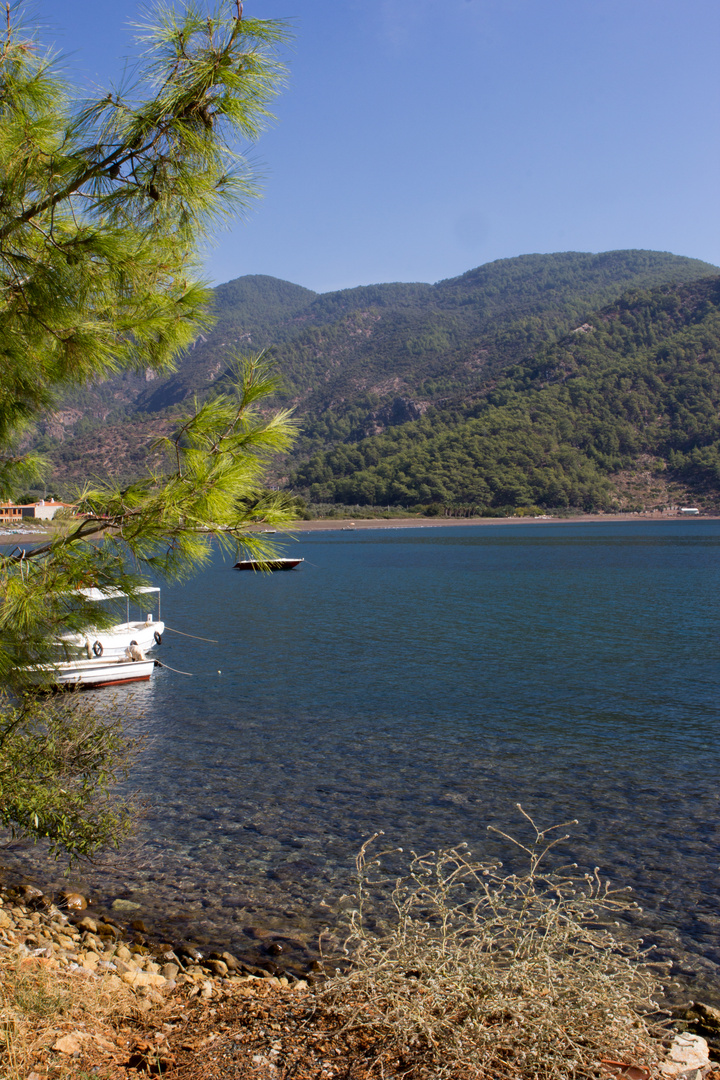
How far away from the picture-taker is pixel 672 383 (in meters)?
139

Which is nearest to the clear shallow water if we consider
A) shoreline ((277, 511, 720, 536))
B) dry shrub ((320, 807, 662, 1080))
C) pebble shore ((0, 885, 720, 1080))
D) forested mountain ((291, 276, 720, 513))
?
pebble shore ((0, 885, 720, 1080))

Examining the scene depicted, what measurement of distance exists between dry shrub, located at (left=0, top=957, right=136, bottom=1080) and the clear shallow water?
6.13ft

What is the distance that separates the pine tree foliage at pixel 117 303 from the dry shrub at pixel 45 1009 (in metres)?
1.56

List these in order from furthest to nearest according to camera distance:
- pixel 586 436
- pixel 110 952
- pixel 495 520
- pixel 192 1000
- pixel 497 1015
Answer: pixel 586 436, pixel 495 520, pixel 110 952, pixel 192 1000, pixel 497 1015

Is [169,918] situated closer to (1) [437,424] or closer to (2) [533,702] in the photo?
(2) [533,702]

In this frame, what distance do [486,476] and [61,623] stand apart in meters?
131

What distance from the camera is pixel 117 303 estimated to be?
421 cm

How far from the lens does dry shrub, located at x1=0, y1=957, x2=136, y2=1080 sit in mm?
3326

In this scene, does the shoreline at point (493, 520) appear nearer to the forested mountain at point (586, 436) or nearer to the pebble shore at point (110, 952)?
the forested mountain at point (586, 436)

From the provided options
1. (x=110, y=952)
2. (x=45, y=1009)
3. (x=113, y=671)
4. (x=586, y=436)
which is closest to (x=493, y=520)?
(x=586, y=436)

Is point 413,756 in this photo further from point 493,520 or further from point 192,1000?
point 493,520

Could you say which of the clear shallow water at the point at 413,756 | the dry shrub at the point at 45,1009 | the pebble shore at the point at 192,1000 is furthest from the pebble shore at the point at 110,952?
the clear shallow water at the point at 413,756

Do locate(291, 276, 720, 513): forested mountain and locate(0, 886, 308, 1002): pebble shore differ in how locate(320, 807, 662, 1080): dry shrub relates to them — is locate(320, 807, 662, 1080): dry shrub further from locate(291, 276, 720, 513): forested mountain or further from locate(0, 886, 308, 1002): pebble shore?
locate(291, 276, 720, 513): forested mountain

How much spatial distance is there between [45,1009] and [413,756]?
8.04 metres
